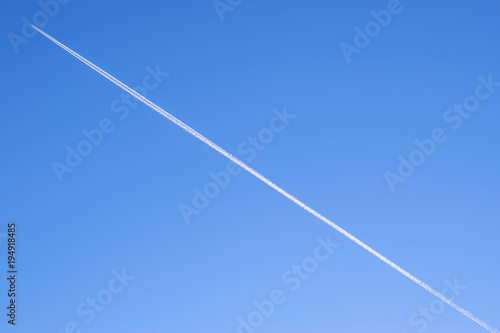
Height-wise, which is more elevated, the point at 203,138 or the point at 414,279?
the point at 203,138

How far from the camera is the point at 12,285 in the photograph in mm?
29438

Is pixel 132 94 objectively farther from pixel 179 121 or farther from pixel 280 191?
pixel 280 191

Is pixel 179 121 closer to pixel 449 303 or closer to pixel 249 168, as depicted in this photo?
pixel 249 168

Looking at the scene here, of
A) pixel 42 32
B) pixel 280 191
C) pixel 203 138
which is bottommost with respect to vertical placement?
pixel 280 191

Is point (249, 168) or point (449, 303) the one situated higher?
point (249, 168)

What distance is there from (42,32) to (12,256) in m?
13.4

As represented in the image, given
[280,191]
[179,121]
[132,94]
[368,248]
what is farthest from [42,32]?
[368,248]

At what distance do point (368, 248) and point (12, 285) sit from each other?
21.4 metres

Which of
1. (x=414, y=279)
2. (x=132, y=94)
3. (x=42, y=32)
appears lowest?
(x=414, y=279)

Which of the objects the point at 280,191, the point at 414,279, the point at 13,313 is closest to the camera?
the point at 13,313

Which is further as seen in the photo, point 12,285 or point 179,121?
point 179,121

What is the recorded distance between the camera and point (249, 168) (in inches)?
1300

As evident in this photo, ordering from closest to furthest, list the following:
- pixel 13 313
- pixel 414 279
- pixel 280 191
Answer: pixel 13 313 → pixel 414 279 → pixel 280 191

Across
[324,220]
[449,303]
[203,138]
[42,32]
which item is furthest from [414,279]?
[42,32]
